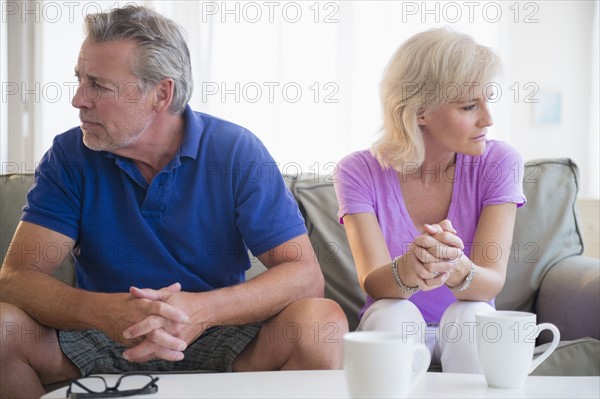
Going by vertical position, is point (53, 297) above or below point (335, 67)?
below

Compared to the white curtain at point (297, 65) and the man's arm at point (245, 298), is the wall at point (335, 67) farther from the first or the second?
the man's arm at point (245, 298)

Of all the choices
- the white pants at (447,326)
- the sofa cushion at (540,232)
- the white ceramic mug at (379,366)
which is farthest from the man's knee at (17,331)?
the sofa cushion at (540,232)

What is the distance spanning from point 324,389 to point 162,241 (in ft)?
2.35

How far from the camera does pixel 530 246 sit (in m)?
2.11

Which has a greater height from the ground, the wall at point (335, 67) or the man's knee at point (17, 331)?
the wall at point (335, 67)

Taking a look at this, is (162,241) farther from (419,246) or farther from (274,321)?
(419,246)

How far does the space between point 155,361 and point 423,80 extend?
2.92 feet

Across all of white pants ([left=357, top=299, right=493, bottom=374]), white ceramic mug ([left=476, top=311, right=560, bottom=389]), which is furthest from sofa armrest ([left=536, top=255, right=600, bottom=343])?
white ceramic mug ([left=476, top=311, right=560, bottom=389])

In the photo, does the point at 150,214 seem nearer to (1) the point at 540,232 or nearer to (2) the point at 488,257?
(2) the point at 488,257

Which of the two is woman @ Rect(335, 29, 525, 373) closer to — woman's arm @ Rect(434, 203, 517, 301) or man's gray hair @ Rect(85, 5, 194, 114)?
woman's arm @ Rect(434, 203, 517, 301)

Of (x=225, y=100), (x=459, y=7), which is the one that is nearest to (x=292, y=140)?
(x=225, y=100)

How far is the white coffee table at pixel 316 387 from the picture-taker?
1.09m

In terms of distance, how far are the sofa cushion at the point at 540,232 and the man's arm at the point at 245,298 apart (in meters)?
0.66

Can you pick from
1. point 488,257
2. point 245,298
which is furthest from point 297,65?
point 245,298
